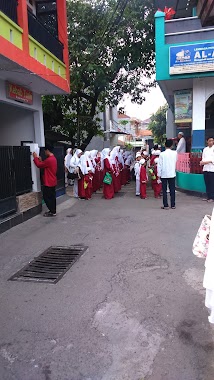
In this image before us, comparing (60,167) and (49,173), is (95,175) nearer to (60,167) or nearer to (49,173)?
(60,167)

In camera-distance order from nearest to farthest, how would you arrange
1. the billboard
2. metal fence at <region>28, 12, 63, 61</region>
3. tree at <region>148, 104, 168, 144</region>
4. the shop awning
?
metal fence at <region>28, 12, 63, 61</region> < the billboard < the shop awning < tree at <region>148, 104, 168, 144</region>

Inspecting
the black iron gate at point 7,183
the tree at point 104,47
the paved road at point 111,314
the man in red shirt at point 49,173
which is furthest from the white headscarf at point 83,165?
the tree at point 104,47

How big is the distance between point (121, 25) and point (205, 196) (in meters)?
9.39

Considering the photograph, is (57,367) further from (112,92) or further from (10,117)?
(112,92)

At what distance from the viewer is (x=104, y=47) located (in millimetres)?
14523

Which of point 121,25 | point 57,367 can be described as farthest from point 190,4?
point 57,367

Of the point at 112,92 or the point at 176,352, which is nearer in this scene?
the point at 176,352

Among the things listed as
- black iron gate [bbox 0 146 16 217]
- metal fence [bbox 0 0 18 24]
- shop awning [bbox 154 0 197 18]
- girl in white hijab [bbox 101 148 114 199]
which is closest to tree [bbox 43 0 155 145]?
shop awning [bbox 154 0 197 18]

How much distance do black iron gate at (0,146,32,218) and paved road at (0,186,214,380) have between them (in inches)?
35.7

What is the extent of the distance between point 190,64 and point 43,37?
15.1 ft

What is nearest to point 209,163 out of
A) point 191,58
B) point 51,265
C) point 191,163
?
point 191,163

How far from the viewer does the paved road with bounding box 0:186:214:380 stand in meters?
2.43

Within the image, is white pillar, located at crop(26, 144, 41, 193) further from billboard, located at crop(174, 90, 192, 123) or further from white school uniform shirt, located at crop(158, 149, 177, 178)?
billboard, located at crop(174, 90, 192, 123)

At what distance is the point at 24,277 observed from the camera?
4.15 metres
